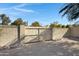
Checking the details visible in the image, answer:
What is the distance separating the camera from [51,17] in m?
9.35

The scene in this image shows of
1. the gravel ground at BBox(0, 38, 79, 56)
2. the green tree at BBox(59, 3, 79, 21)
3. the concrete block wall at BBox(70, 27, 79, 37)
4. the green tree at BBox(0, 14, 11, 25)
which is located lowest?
the gravel ground at BBox(0, 38, 79, 56)

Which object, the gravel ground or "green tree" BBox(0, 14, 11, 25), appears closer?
the gravel ground

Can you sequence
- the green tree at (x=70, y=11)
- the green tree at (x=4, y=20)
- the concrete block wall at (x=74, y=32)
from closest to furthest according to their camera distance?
the green tree at (x=70, y=11), the green tree at (x=4, y=20), the concrete block wall at (x=74, y=32)

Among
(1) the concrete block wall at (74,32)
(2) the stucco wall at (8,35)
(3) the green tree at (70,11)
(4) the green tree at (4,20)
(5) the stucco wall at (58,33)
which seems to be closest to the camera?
(3) the green tree at (70,11)

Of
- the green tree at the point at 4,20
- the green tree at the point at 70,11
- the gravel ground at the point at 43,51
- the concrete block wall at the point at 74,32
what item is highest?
the green tree at the point at 70,11

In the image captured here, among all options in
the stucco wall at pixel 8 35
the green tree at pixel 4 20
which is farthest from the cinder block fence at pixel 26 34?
the green tree at pixel 4 20

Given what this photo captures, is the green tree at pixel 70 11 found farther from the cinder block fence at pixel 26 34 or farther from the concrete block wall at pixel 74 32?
the concrete block wall at pixel 74 32

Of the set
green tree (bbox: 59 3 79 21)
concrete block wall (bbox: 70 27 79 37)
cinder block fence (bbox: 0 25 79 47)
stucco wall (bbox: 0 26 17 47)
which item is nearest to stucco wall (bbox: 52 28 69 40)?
cinder block fence (bbox: 0 25 79 47)

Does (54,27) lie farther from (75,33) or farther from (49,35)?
(75,33)

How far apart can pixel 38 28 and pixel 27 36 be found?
1.07 m

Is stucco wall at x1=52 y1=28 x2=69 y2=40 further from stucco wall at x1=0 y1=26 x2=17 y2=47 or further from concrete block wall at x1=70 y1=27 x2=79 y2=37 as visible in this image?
stucco wall at x1=0 y1=26 x2=17 y2=47

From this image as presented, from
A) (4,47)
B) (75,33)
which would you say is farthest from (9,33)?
(75,33)

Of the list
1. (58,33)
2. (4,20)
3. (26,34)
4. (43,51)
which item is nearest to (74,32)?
(58,33)

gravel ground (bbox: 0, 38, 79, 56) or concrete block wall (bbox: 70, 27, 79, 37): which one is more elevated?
concrete block wall (bbox: 70, 27, 79, 37)
